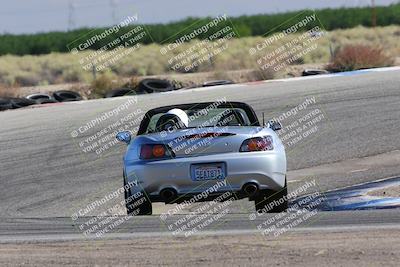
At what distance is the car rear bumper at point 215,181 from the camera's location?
36.4ft

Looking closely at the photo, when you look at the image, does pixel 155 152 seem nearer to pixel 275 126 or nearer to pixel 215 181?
pixel 215 181

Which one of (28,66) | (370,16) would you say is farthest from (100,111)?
(370,16)

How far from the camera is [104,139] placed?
19.2m

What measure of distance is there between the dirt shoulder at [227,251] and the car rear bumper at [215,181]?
2.05 m

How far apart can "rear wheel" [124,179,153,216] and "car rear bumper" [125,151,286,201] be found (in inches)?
6.4

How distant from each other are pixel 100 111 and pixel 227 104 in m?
10.1

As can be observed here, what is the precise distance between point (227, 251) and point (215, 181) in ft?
9.62

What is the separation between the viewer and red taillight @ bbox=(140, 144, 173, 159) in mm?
11219

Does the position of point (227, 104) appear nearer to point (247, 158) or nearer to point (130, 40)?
point (247, 158)

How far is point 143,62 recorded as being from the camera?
47188 mm
